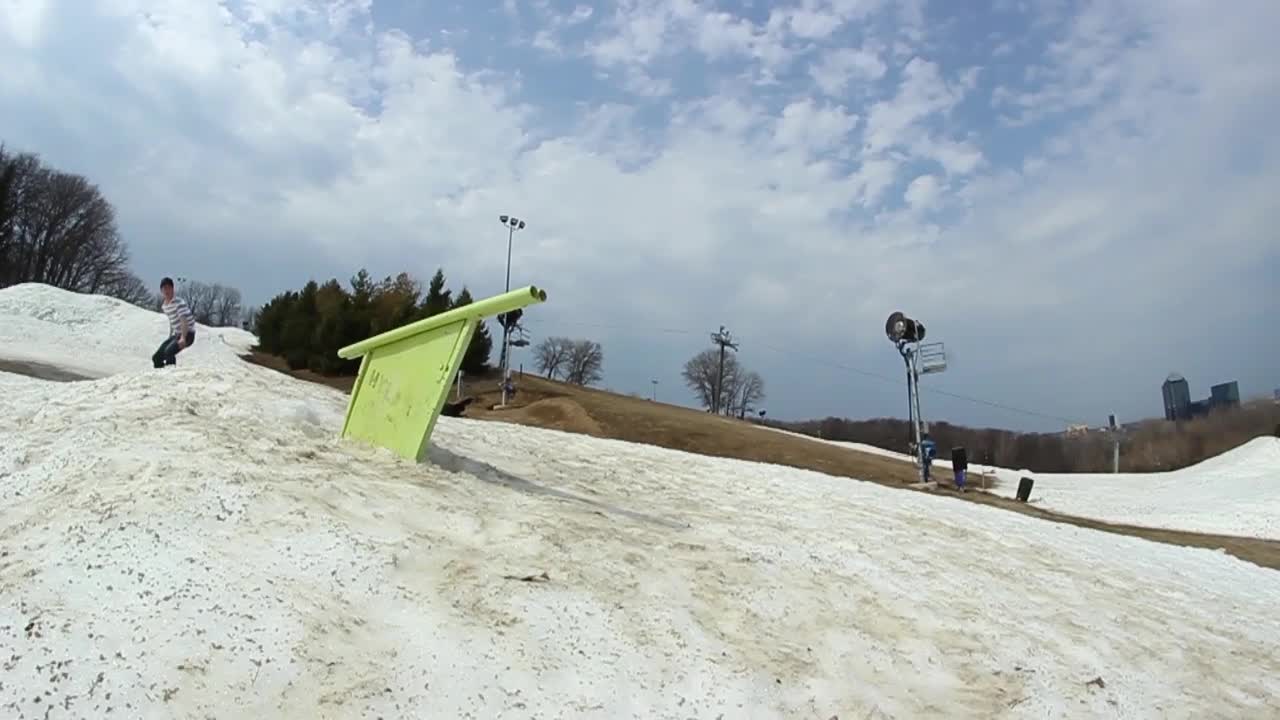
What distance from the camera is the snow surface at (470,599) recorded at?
3.59 m

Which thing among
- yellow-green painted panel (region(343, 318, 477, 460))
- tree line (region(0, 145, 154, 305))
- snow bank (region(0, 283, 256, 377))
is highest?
tree line (region(0, 145, 154, 305))

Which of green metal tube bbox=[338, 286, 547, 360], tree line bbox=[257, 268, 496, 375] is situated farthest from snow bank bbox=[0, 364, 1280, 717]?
tree line bbox=[257, 268, 496, 375]

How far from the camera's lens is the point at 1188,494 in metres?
26.7

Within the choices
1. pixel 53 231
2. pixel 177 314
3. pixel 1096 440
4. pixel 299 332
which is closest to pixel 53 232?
pixel 53 231

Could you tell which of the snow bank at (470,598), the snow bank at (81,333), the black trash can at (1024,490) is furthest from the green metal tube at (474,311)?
the snow bank at (81,333)

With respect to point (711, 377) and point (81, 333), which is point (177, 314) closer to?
point (81, 333)

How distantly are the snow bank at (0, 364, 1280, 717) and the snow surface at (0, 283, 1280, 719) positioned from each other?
2 centimetres

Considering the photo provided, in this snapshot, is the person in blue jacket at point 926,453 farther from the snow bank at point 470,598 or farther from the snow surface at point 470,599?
the snow bank at point 470,598

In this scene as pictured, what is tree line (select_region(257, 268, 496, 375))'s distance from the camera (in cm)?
4406

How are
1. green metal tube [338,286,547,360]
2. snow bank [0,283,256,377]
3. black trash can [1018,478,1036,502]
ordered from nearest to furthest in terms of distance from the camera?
green metal tube [338,286,547,360] < black trash can [1018,478,1036,502] < snow bank [0,283,256,377]

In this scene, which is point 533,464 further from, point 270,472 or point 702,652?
point 702,652

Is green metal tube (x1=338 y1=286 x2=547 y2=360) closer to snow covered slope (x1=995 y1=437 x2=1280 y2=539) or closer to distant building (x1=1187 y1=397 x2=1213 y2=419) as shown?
snow covered slope (x1=995 y1=437 x2=1280 y2=539)

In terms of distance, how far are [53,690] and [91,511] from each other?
5.48 ft

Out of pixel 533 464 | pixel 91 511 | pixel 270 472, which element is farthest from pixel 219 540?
pixel 533 464
